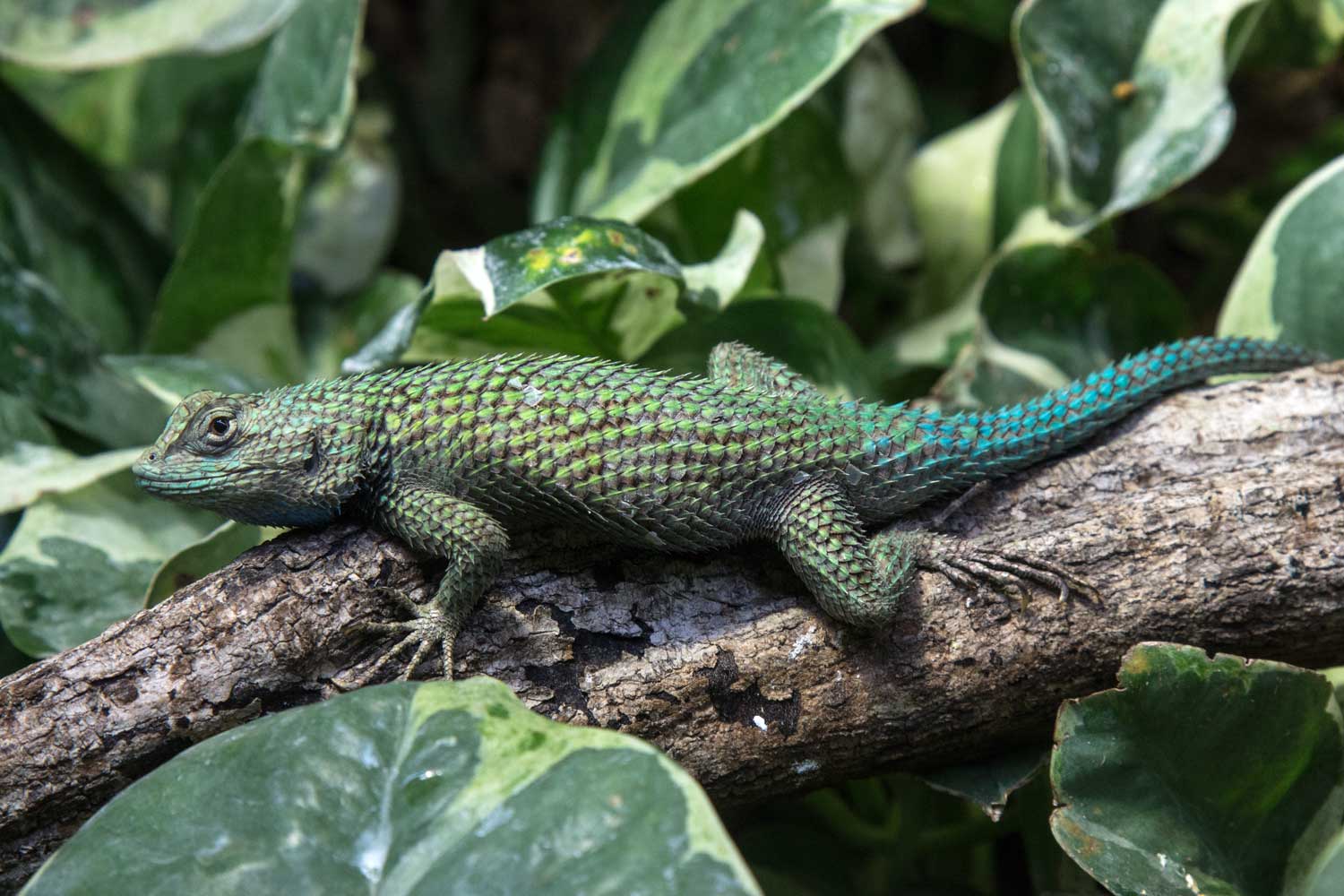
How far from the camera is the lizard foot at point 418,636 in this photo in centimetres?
199

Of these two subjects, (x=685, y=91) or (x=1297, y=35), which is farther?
(x=1297, y=35)

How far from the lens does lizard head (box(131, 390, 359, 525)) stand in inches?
82.0

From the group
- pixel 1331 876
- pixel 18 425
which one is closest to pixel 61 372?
pixel 18 425

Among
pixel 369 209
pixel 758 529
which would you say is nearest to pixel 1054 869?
pixel 758 529

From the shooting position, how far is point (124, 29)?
10.4 ft

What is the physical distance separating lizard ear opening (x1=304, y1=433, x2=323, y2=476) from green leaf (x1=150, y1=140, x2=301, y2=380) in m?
1.11

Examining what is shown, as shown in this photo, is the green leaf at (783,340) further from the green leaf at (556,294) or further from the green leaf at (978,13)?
the green leaf at (978,13)

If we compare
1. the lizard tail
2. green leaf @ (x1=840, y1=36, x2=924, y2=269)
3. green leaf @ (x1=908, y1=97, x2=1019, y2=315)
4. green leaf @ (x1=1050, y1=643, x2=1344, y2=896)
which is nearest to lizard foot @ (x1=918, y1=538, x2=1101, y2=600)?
the lizard tail

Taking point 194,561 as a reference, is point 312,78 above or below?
above

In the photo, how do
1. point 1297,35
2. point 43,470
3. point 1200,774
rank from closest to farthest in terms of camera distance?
1. point 1200,774
2. point 43,470
3. point 1297,35

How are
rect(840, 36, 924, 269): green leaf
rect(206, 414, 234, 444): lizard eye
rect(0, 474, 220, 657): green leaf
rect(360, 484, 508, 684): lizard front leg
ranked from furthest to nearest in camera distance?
rect(840, 36, 924, 269): green leaf
rect(0, 474, 220, 657): green leaf
rect(206, 414, 234, 444): lizard eye
rect(360, 484, 508, 684): lizard front leg

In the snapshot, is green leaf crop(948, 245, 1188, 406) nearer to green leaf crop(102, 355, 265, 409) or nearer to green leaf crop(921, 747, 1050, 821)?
green leaf crop(921, 747, 1050, 821)

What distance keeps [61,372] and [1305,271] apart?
122 inches

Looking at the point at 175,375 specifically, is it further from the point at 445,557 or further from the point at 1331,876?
the point at 1331,876
